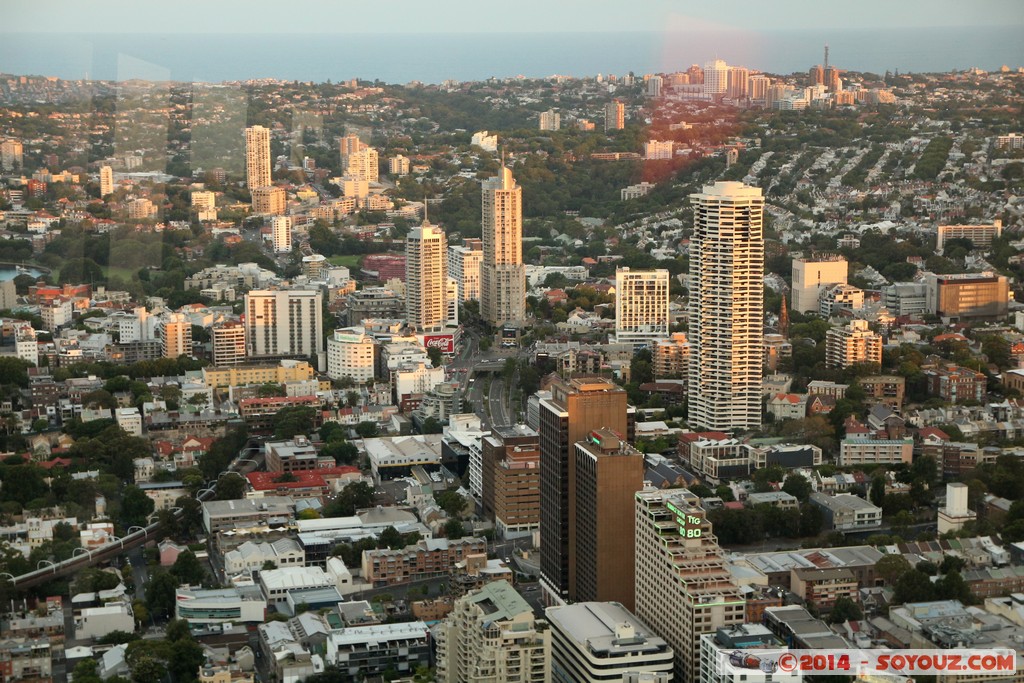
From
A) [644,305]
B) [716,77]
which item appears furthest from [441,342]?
[716,77]

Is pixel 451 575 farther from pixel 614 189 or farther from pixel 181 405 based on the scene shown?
pixel 614 189

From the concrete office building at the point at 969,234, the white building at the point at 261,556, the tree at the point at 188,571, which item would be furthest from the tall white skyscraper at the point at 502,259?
the tree at the point at 188,571

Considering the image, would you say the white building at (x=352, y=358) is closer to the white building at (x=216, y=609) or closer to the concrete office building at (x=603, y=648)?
the white building at (x=216, y=609)

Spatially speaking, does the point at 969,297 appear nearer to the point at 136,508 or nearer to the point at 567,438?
the point at 567,438

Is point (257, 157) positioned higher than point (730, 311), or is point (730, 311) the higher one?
point (257, 157)

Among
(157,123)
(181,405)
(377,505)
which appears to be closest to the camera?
(377,505)

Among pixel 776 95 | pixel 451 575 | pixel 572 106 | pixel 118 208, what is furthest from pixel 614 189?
pixel 451 575
